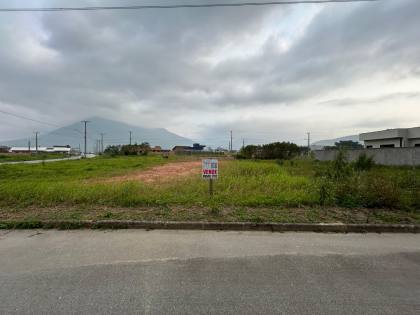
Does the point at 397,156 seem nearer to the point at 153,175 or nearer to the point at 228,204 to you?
the point at 153,175

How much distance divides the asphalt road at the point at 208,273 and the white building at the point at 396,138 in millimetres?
34379

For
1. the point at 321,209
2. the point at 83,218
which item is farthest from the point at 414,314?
the point at 83,218

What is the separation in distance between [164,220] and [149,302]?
98.6 inches

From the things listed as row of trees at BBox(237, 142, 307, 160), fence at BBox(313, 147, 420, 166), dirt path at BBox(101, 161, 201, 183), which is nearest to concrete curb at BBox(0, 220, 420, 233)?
dirt path at BBox(101, 161, 201, 183)

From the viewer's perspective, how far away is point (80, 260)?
3.49m

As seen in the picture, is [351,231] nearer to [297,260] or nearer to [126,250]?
[297,260]

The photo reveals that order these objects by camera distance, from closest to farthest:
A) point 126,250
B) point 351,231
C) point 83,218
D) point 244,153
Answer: point 126,250
point 351,231
point 83,218
point 244,153

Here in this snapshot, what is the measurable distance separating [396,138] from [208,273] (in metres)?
41.6

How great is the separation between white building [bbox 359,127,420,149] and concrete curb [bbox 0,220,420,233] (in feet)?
107

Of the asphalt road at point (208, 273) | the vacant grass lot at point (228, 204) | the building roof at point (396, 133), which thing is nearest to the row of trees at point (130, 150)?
the building roof at point (396, 133)

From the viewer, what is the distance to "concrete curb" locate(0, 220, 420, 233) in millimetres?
4762

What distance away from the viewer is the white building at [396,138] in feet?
105

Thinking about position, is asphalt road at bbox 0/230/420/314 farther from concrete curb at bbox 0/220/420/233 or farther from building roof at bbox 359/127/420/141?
building roof at bbox 359/127/420/141

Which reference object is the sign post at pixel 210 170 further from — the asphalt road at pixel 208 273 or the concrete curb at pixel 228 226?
the asphalt road at pixel 208 273
